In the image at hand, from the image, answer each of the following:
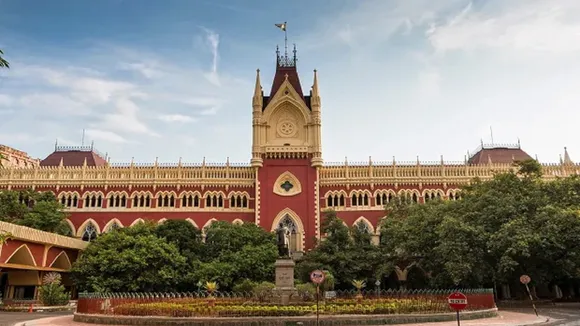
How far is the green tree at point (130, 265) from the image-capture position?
37.4 meters

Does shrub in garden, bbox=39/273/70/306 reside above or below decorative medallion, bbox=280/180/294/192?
below

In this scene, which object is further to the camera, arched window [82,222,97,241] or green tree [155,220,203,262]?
arched window [82,222,97,241]

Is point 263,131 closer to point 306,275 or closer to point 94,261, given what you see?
point 306,275

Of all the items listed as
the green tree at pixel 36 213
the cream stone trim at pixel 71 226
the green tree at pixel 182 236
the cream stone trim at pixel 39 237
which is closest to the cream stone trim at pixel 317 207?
the green tree at pixel 182 236

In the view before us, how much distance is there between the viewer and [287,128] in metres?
50.7

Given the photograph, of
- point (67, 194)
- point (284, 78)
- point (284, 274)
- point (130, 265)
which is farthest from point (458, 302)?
point (67, 194)

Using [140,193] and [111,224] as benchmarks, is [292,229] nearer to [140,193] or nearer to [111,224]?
[140,193]

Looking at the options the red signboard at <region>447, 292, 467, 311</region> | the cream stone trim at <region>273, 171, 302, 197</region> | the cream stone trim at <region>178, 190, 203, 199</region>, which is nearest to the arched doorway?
the cream stone trim at <region>273, 171, 302, 197</region>

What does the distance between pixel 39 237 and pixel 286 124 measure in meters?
24.2

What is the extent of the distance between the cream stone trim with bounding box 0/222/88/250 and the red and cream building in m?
5.66

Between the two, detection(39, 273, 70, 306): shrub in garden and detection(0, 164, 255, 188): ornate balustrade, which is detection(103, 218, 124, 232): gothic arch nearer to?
detection(0, 164, 255, 188): ornate balustrade

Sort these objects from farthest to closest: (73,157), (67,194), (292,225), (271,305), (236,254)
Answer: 1. (73,157)
2. (67,194)
3. (292,225)
4. (236,254)
5. (271,305)

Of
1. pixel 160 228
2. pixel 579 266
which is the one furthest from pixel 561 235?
pixel 160 228

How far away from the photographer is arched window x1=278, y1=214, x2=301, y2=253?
154 ft
